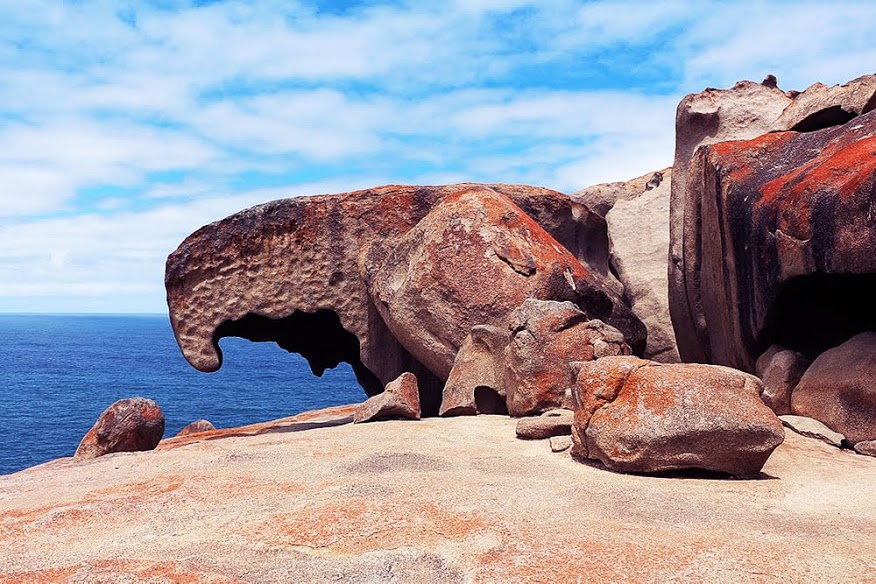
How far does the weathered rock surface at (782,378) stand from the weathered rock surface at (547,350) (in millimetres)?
1616

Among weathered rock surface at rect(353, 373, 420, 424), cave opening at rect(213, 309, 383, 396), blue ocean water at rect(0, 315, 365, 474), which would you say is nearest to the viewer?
weathered rock surface at rect(353, 373, 420, 424)

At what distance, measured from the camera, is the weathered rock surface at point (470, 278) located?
11.4 metres

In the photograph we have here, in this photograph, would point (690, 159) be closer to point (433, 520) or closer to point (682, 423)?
point (682, 423)

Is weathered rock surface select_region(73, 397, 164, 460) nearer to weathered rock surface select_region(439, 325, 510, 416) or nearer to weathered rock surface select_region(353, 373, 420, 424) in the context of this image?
weathered rock surface select_region(353, 373, 420, 424)

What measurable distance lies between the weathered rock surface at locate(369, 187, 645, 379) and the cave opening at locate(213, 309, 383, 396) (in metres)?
3.47

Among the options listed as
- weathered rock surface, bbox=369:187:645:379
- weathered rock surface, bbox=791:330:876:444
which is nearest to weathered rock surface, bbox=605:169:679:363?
weathered rock surface, bbox=369:187:645:379

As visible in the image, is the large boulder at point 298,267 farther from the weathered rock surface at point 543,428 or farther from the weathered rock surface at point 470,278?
the weathered rock surface at point 543,428

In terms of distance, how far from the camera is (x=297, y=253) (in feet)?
45.5

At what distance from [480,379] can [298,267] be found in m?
4.86

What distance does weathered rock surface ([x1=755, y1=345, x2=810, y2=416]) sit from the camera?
8750mm

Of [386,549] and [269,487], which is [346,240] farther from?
[386,549]

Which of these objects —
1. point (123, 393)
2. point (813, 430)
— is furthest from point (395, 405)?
point (123, 393)

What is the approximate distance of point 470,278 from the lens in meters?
11.5

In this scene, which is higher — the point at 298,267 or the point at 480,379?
the point at 298,267
